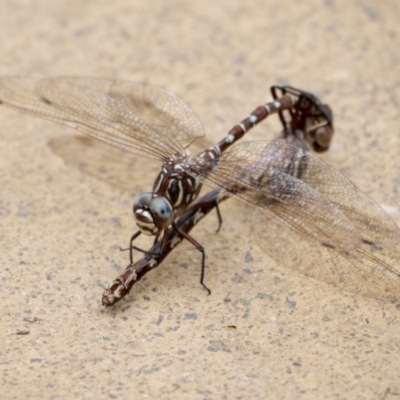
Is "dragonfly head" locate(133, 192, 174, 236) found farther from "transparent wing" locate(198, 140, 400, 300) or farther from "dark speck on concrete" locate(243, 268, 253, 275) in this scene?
"dark speck on concrete" locate(243, 268, 253, 275)

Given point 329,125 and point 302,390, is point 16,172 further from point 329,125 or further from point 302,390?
point 302,390

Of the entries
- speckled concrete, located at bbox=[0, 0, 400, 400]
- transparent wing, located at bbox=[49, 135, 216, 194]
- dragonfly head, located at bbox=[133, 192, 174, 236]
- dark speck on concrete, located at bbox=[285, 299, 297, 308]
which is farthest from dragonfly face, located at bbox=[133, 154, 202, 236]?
dark speck on concrete, located at bbox=[285, 299, 297, 308]

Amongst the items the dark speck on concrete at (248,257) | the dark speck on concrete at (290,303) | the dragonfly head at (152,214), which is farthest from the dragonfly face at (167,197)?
the dark speck on concrete at (290,303)

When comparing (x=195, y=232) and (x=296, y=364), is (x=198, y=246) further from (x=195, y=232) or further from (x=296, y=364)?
(x=296, y=364)

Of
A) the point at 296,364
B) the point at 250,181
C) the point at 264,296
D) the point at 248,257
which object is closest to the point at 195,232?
the point at 248,257

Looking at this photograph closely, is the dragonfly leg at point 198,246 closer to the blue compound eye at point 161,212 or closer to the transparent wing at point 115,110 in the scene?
the blue compound eye at point 161,212
